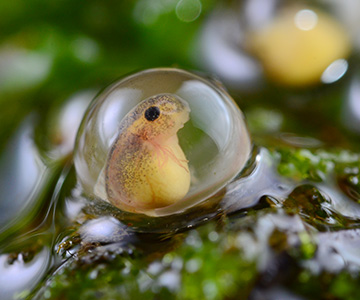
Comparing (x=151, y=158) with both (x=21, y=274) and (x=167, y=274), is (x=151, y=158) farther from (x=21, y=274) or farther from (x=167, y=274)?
(x=21, y=274)

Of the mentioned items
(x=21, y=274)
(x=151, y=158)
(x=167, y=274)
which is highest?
(x=151, y=158)

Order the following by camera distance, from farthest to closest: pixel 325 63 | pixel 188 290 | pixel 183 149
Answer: pixel 325 63 < pixel 183 149 < pixel 188 290

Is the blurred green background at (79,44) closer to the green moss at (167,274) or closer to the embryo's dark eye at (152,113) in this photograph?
the embryo's dark eye at (152,113)

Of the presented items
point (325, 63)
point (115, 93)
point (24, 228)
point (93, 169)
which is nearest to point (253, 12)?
point (325, 63)

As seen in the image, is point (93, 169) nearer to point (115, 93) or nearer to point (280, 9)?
point (115, 93)

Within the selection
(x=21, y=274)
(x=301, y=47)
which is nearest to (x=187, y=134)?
(x=21, y=274)

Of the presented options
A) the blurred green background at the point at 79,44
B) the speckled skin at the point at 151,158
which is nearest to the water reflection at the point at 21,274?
the speckled skin at the point at 151,158

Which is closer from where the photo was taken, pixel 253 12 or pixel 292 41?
pixel 292 41

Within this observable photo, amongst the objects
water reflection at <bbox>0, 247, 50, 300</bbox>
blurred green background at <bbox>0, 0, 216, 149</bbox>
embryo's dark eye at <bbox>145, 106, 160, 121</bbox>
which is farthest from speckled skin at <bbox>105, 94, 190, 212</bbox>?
blurred green background at <bbox>0, 0, 216, 149</bbox>
